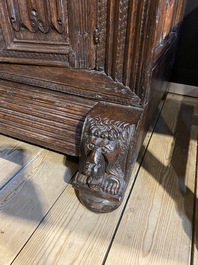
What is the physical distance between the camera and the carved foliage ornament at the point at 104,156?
667mm

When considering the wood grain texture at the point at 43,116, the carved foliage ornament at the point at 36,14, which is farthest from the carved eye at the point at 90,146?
the carved foliage ornament at the point at 36,14

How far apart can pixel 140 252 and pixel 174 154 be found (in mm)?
477

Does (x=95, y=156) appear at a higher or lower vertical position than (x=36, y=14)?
lower

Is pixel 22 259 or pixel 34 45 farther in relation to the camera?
pixel 34 45

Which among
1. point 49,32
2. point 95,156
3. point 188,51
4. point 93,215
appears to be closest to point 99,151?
point 95,156

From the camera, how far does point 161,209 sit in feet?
2.48

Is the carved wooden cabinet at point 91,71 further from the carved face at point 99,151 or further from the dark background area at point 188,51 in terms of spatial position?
the dark background area at point 188,51

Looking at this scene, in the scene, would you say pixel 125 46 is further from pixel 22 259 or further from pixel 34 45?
pixel 22 259

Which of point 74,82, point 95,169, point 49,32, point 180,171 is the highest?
point 49,32

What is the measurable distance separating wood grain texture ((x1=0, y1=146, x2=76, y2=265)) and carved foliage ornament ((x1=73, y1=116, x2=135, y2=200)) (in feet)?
0.47

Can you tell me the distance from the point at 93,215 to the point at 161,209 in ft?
0.70

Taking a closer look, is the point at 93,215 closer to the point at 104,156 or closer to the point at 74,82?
the point at 104,156

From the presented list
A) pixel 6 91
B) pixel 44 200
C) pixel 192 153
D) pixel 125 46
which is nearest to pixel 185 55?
pixel 192 153

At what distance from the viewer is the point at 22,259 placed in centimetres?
61
